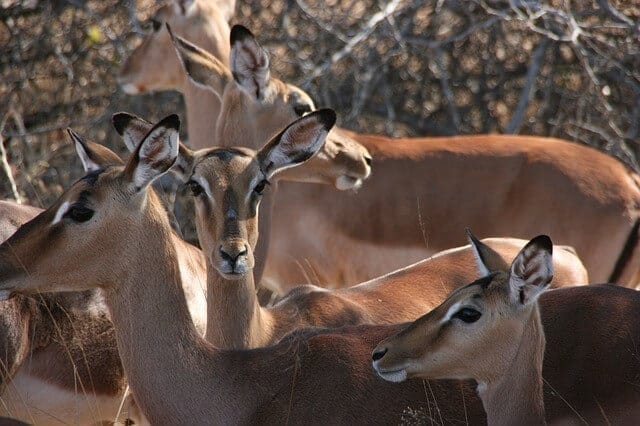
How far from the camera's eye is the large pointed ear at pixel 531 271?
370 centimetres

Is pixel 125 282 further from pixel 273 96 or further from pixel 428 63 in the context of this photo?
pixel 428 63

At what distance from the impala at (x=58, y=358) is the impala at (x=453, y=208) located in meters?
2.07

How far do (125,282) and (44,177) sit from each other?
4786mm

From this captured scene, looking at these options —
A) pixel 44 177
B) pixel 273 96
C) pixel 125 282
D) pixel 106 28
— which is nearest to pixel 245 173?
pixel 125 282

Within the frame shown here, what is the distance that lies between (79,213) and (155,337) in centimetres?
48

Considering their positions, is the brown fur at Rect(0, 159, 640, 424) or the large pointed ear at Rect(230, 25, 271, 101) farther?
the large pointed ear at Rect(230, 25, 271, 101)

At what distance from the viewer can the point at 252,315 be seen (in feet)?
15.1

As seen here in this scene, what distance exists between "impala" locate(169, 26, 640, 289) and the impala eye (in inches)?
117

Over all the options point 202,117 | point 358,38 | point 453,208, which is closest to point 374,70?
point 358,38

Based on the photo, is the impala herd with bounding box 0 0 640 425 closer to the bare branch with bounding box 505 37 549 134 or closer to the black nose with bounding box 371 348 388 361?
the black nose with bounding box 371 348 388 361

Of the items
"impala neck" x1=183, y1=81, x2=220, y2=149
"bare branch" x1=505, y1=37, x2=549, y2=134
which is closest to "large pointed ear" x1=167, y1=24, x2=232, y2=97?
"impala neck" x1=183, y1=81, x2=220, y2=149

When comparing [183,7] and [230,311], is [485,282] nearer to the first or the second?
[230,311]

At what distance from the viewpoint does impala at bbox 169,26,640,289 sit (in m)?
6.73

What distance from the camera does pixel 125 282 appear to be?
398 centimetres
